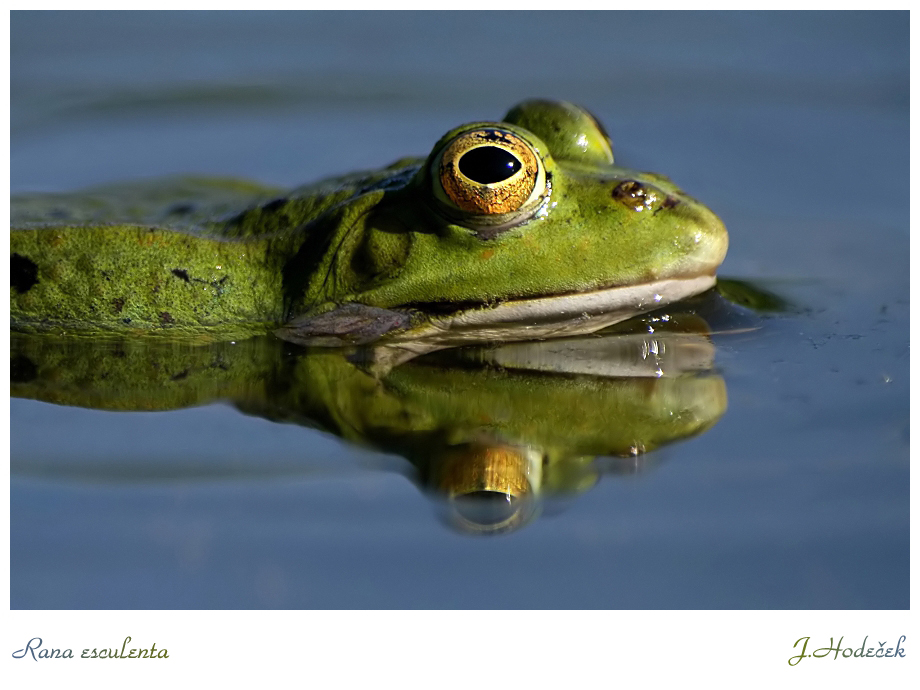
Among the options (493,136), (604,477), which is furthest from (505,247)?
(604,477)

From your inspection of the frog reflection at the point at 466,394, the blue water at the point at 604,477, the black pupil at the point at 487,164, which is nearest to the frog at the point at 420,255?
the black pupil at the point at 487,164

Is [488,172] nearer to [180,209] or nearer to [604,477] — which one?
[604,477]

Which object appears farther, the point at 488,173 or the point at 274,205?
the point at 274,205

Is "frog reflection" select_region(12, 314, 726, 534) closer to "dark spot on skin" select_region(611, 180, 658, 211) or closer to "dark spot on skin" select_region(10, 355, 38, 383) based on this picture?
"dark spot on skin" select_region(10, 355, 38, 383)

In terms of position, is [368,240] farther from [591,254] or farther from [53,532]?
[53,532]
